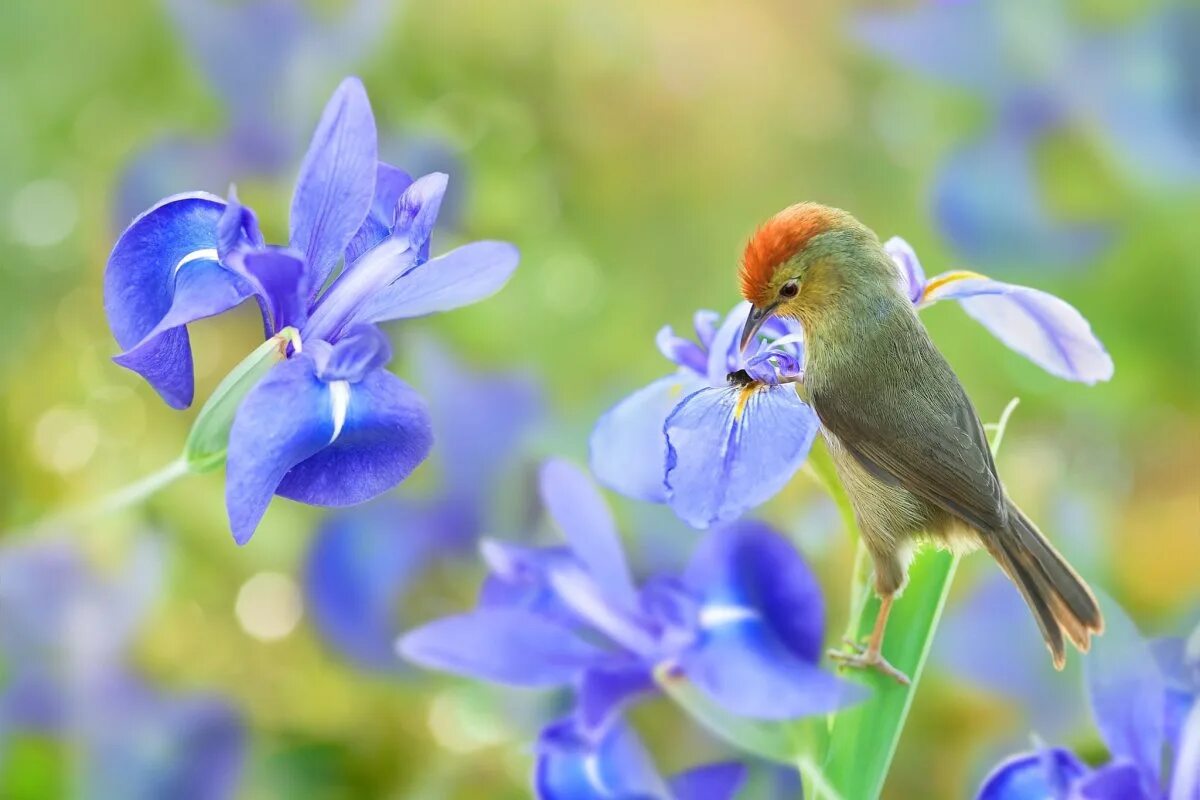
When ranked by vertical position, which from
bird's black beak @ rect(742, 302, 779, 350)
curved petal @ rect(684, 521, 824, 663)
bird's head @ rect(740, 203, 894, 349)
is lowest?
curved petal @ rect(684, 521, 824, 663)

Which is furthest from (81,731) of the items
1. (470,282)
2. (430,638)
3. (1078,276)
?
(1078,276)

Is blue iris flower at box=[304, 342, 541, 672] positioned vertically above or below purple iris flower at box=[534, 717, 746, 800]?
above

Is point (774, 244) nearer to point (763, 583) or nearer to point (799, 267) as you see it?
point (799, 267)

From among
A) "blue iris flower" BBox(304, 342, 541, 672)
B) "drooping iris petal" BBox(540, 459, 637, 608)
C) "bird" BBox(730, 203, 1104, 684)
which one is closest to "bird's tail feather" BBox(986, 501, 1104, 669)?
"bird" BBox(730, 203, 1104, 684)

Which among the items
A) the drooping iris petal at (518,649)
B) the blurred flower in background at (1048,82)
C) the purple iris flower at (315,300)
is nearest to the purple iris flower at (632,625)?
the drooping iris petal at (518,649)

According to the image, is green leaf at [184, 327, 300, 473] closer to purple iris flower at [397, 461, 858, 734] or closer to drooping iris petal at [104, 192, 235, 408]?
drooping iris petal at [104, 192, 235, 408]

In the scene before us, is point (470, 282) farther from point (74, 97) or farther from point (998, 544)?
point (74, 97)

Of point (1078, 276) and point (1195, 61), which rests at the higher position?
point (1195, 61)
